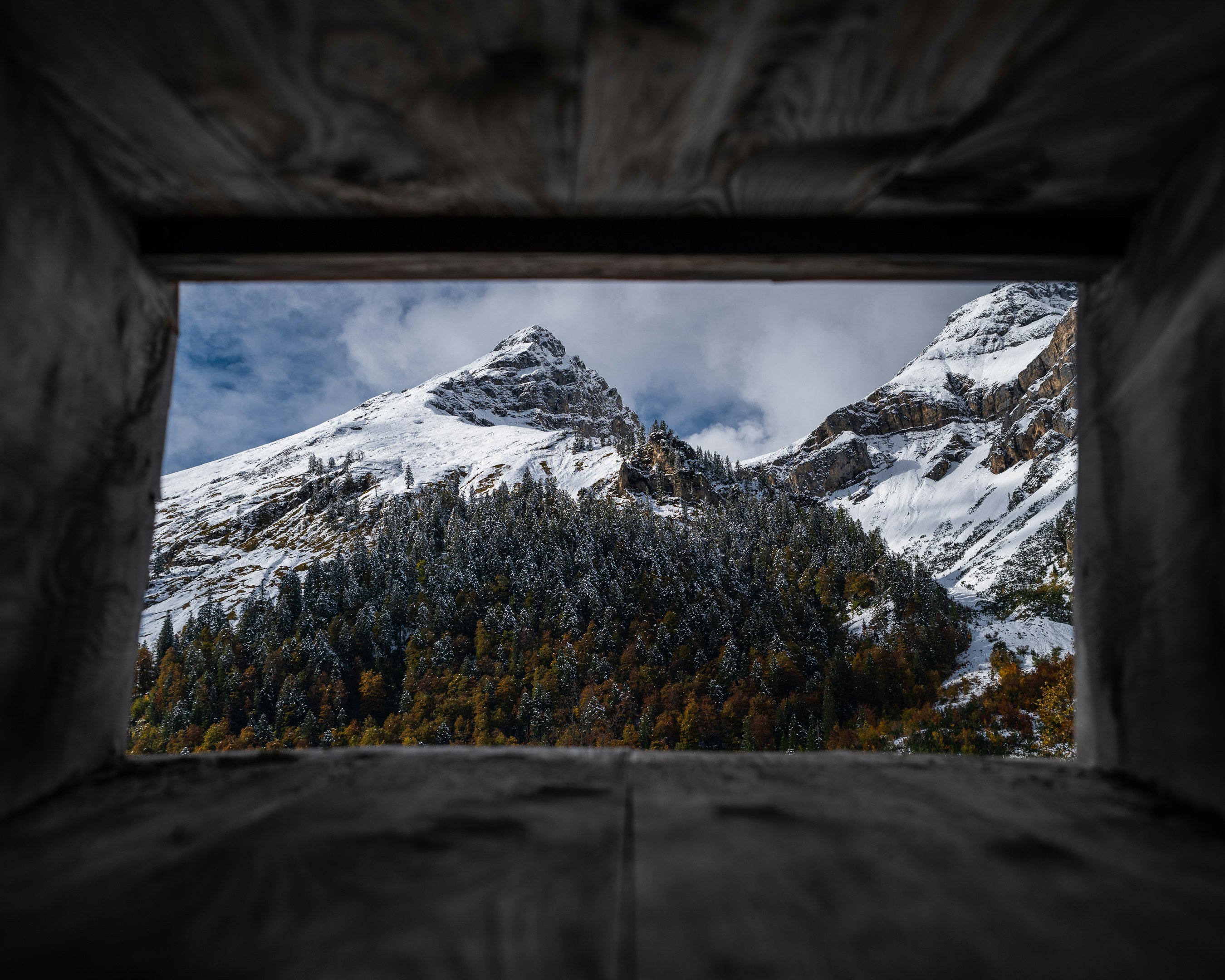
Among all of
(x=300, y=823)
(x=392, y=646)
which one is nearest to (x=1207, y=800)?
(x=300, y=823)

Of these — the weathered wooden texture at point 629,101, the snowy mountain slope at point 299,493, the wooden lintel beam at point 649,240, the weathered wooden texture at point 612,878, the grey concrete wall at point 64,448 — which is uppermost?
the snowy mountain slope at point 299,493

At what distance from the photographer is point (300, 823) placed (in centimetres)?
151

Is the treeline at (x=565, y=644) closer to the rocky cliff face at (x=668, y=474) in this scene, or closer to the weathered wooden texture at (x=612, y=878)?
the rocky cliff face at (x=668, y=474)

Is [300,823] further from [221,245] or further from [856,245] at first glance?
[856,245]

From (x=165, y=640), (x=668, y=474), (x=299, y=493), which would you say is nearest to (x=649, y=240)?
(x=165, y=640)

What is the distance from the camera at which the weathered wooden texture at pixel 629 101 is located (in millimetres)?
1370

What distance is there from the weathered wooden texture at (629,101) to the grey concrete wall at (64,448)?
19 centimetres

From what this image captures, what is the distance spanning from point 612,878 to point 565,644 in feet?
300

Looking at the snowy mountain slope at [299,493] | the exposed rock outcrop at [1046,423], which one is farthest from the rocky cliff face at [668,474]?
the exposed rock outcrop at [1046,423]

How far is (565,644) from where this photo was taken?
89.8m

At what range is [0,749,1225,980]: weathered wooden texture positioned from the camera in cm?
102

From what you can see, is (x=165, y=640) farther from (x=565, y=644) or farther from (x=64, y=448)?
(x=64, y=448)

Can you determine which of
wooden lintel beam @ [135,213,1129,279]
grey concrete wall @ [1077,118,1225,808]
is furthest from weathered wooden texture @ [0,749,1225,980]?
wooden lintel beam @ [135,213,1129,279]

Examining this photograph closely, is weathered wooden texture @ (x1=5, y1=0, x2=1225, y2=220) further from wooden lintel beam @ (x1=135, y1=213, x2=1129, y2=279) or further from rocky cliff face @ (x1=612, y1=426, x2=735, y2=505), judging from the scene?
rocky cliff face @ (x1=612, y1=426, x2=735, y2=505)
